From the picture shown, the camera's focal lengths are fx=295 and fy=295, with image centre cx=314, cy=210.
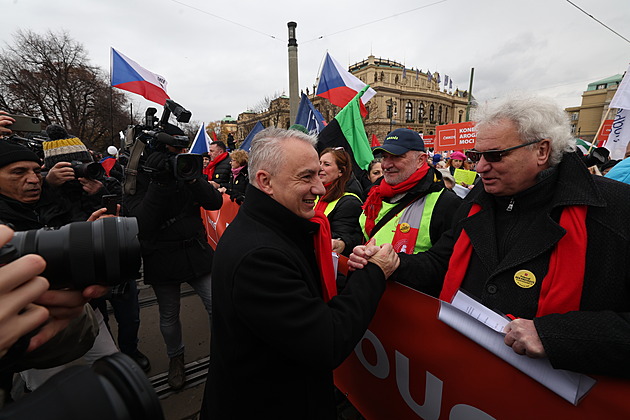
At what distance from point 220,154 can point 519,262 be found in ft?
22.8

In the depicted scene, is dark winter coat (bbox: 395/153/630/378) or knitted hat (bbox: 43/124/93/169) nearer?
dark winter coat (bbox: 395/153/630/378)

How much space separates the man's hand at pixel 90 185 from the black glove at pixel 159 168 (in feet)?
2.93

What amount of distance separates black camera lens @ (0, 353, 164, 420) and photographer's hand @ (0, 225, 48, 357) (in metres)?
0.19

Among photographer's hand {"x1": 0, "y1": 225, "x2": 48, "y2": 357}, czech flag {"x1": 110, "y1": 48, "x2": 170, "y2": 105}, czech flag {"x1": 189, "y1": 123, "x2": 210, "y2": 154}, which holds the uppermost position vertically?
czech flag {"x1": 110, "y1": 48, "x2": 170, "y2": 105}

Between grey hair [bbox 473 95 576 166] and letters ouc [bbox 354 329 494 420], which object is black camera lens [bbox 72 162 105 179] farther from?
grey hair [bbox 473 95 576 166]

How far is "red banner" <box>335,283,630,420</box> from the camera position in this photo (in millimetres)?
1098

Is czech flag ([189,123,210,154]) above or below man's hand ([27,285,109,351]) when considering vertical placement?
above

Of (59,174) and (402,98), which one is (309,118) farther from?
(402,98)

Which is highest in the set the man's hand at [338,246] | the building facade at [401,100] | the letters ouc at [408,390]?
the building facade at [401,100]

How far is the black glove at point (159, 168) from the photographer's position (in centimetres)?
233

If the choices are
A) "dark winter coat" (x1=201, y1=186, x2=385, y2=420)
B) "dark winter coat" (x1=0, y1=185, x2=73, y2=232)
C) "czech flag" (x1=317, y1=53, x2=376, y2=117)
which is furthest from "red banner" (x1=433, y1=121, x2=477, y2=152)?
"dark winter coat" (x1=0, y1=185, x2=73, y2=232)

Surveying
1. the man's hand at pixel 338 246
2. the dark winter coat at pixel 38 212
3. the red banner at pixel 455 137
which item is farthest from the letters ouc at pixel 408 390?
the red banner at pixel 455 137

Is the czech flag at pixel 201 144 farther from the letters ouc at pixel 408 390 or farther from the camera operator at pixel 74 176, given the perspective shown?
the letters ouc at pixel 408 390

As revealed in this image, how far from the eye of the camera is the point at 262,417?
132 centimetres
